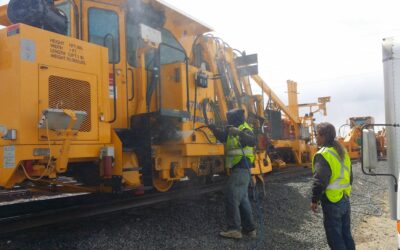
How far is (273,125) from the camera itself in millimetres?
13055

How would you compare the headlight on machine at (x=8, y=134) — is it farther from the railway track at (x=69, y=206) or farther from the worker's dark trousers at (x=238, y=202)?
the worker's dark trousers at (x=238, y=202)

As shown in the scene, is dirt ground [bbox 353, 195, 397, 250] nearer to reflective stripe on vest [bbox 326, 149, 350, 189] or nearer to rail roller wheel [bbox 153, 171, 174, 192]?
reflective stripe on vest [bbox 326, 149, 350, 189]

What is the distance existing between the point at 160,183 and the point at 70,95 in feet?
8.84

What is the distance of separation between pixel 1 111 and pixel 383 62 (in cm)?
396

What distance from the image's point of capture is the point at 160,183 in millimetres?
7043

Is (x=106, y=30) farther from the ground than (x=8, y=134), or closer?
farther from the ground

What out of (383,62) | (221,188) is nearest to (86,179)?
(221,188)

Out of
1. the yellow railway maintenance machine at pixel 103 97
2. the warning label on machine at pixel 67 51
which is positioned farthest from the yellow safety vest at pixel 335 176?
the warning label on machine at pixel 67 51

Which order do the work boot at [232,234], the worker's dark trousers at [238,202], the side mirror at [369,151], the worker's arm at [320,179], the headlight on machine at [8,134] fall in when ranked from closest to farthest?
the side mirror at [369,151] → the worker's arm at [320,179] → the headlight on machine at [8,134] → the work boot at [232,234] → the worker's dark trousers at [238,202]

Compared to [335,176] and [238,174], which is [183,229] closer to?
[238,174]

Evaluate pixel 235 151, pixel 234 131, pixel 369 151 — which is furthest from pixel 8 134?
pixel 369 151

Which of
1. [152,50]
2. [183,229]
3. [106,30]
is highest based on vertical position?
[106,30]

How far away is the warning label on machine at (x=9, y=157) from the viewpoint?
14.1 feet

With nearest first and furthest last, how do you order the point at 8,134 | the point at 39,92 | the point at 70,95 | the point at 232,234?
the point at 8,134, the point at 39,92, the point at 70,95, the point at 232,234
